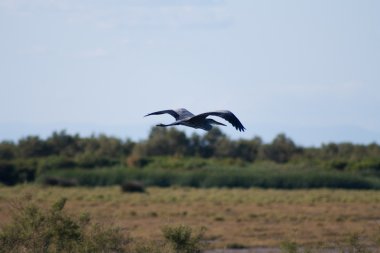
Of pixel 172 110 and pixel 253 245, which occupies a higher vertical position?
pixel 172 110

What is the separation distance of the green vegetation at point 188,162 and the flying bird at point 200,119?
29.7m

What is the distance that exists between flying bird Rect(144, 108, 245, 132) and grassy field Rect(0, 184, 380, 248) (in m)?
7.79

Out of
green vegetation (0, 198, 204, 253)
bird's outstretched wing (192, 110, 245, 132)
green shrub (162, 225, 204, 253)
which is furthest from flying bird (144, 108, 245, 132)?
green shrub (162, 225, 204, 253)

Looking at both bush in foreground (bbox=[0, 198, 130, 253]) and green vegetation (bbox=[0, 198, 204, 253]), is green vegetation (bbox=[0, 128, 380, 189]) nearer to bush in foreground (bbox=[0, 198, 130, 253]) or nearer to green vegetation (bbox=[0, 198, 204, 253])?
green vegetation (bbox=[0, 198, 204, 253])

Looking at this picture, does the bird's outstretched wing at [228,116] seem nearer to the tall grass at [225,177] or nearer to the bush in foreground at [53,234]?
the bush in foreground at [53,234]

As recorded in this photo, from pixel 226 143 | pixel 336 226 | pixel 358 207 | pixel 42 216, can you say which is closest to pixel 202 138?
pixel 226 143

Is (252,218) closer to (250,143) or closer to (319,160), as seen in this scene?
(319,160)

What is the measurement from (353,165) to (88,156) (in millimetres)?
13755

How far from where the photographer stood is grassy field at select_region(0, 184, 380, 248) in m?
27.2

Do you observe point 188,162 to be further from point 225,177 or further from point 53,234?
point 53,234

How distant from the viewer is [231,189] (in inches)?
Answer: 1761

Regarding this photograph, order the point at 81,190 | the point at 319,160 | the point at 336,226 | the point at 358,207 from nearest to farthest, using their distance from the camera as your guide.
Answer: the point at 336,226, the point at 358,207, the point at 81,190, the point at 319,160

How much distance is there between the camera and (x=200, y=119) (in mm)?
15039

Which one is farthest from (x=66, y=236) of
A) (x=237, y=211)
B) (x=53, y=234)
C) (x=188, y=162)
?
(x=188, y=162)
